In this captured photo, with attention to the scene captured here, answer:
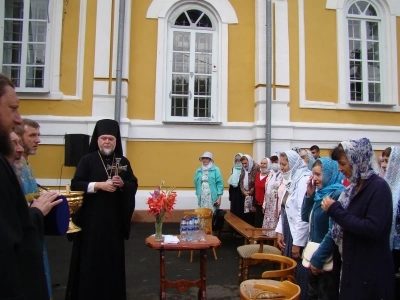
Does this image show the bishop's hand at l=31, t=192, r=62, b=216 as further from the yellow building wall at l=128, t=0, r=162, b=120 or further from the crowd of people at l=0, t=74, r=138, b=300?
the yellow building wall at l=128, t=0, r=162, b=120

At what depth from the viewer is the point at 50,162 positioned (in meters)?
8.23

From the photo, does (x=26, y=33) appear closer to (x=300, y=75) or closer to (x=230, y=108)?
(x=230, y=108)

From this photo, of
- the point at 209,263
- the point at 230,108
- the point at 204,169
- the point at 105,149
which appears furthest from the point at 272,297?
the point at 230,108

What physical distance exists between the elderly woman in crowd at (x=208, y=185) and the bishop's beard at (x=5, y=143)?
5.97m

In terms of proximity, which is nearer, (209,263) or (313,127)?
(209,263)

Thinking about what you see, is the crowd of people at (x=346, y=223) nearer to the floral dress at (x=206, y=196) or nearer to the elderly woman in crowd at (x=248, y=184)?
the elderly woman in crowd at (x=248, y=184)

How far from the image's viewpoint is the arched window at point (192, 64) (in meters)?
8.95

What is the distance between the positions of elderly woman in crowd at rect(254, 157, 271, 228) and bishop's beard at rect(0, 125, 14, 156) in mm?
5797

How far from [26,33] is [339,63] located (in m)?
7.65

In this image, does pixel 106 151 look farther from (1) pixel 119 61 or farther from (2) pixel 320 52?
(2) pixel 320 52

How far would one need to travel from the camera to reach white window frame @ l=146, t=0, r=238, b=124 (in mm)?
8672

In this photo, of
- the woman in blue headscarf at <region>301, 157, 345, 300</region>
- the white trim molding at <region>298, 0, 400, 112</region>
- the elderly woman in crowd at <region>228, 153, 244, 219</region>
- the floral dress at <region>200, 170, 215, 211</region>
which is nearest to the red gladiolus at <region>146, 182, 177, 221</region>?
the woman in blue headscarf at <region>301, 157, 345, 300</region>

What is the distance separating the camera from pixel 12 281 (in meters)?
1.27

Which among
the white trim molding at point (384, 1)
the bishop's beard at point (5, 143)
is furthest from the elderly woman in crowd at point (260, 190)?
the bishop's beard at point (5, 143)
